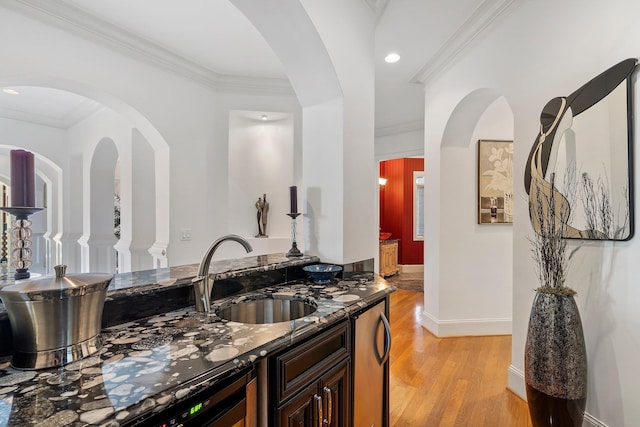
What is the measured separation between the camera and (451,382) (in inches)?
95.3

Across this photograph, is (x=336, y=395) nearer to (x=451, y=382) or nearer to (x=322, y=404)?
(x=322, y=404)

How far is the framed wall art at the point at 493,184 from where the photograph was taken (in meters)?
3.30

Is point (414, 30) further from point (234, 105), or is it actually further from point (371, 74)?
point (234, 105)

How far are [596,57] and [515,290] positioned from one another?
5.06ft

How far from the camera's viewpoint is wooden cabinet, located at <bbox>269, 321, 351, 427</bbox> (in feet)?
3.28

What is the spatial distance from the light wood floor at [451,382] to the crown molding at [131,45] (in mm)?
3103

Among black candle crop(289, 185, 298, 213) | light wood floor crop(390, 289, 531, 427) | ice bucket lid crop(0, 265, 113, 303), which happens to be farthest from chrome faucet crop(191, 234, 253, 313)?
light wood floor crop(390, 289, 531, 427)

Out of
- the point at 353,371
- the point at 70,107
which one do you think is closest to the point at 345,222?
the point at 353,371

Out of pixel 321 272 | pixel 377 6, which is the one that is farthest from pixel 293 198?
pixel 377 6

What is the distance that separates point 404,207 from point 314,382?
6435 mm

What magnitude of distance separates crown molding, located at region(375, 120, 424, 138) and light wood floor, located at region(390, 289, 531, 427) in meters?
3.23

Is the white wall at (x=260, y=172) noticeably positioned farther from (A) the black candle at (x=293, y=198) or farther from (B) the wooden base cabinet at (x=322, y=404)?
(B) the wooden base cabinet at (x=322, y=404)

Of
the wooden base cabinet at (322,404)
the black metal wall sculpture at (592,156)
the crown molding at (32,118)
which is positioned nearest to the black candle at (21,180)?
the wooden base cabinet at (322,404)

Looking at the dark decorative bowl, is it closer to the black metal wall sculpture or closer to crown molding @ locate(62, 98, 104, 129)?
the black metal wall sculpture
